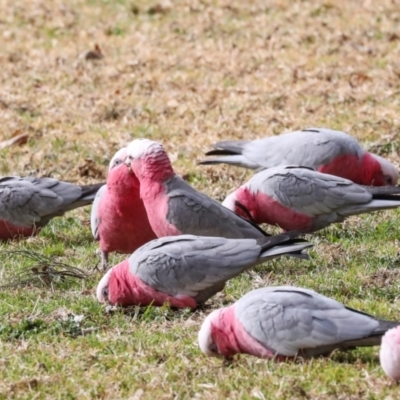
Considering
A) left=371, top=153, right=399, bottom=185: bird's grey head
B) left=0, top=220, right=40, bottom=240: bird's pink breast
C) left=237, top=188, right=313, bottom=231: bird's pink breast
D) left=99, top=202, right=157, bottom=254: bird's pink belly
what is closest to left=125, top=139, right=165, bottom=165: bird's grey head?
left=99, top=202, right=157, bottom=254: bird's pink belly

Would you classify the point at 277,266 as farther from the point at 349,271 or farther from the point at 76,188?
the point at 76,188

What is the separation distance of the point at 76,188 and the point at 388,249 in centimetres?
232

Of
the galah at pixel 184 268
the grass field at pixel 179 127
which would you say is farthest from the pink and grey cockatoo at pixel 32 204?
the galah at pixel 184 268

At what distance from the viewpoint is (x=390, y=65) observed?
11156mm

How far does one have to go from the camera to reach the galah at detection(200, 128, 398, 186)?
24.9 ft

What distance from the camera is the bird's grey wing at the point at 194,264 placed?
5.33 m

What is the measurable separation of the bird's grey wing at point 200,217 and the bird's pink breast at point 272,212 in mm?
641

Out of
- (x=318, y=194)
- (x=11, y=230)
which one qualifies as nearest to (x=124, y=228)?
(x=11, y=230)

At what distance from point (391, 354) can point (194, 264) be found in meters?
1.51

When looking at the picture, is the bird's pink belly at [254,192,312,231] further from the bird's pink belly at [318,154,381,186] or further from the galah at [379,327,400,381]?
the galah at [379,327,400,381]

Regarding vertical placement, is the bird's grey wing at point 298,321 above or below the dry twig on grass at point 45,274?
above

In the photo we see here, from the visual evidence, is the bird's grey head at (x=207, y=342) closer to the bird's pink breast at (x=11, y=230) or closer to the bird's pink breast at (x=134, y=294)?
the bird's pink breast at (x=134, y=294)

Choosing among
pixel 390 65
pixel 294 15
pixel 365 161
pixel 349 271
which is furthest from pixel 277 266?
pixel 294 15

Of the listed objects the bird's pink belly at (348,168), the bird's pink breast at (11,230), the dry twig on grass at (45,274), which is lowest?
the bird's pink breast at (11,230)
